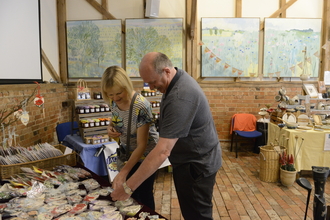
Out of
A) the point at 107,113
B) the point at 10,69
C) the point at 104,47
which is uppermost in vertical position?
the point at 104,47

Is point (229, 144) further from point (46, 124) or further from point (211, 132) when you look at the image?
point (211, 132)

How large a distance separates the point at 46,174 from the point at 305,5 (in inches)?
221

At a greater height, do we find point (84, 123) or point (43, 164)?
point (84, 123)

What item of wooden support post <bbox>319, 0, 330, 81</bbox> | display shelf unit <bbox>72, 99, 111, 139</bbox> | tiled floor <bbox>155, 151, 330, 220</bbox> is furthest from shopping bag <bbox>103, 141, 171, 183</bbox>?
wooden support post <bbox>319, 0, 330, 81</bbox>

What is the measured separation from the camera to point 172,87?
4.78ft

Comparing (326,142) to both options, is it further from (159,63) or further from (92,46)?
(92,46)

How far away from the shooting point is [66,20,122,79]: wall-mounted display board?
506 cm

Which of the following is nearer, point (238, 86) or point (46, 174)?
point (46, 174)

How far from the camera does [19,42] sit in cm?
330

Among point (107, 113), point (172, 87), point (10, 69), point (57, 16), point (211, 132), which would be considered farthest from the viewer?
point (57, 16)

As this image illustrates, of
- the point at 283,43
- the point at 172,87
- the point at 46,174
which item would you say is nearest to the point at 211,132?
the point at 172,87

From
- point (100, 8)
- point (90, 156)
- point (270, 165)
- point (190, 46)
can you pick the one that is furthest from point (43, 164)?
point (100, 8)

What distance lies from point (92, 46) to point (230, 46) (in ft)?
9.38

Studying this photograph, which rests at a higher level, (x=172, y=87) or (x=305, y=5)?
(x=305, y=5)
